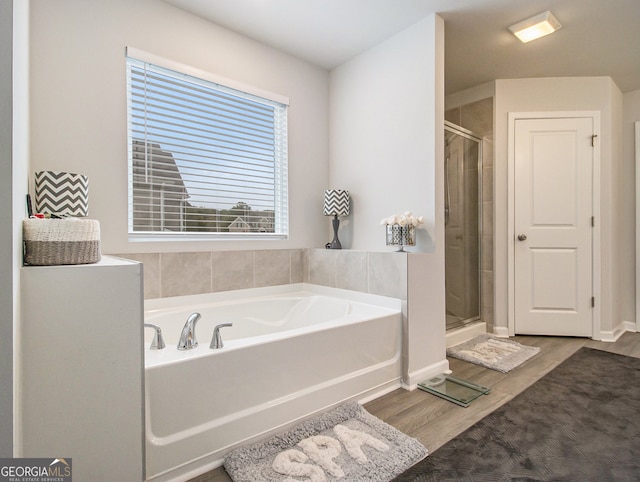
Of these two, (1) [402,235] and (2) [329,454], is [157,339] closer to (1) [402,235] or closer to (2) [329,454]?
(2) [329,454]

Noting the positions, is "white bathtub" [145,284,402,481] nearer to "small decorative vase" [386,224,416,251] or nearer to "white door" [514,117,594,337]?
"small decorative vase" [386,224,416,251]

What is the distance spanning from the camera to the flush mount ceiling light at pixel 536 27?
232 cm

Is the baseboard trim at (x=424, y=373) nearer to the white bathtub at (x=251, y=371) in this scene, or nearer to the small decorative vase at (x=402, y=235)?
the white bathtub at (x=251, y=371)

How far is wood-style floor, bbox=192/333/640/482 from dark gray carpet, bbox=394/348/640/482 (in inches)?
2.2

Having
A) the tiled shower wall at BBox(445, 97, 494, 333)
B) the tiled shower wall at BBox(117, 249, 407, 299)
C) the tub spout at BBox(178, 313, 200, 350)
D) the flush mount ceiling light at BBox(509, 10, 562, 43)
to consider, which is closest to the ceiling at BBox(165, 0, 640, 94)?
the flush mount ceiling light at BBox(509, 10, 562, 43)

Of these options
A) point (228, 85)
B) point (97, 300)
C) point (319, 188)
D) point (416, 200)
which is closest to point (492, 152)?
point (416, 200)

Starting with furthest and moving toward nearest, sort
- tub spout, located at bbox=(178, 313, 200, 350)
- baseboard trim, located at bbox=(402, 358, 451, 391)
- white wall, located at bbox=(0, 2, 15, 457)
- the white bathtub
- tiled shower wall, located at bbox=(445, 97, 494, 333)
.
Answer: tiled shower wall, located at bbox=(445, 97, 494, 333)
baseboard trim, located at bbox=(402, 358, 451, 391)
tub spout, located at bbox=(178, 313, 200, 350)
the white bathtub
white wall, located at bbox=(0, 2, 15, 457)

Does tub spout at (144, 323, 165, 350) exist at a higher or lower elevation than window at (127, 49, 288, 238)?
lower

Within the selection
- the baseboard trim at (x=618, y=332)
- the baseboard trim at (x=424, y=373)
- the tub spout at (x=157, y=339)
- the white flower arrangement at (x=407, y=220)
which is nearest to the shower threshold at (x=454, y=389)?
the baseboard trim at (x=424, y=373)

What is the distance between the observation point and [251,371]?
1.51m

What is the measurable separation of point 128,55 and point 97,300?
170 cm

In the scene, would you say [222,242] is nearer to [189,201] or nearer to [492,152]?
[189,201]

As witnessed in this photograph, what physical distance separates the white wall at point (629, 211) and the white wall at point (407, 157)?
8.26 feet

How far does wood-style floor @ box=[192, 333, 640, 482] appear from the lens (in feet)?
5.35
